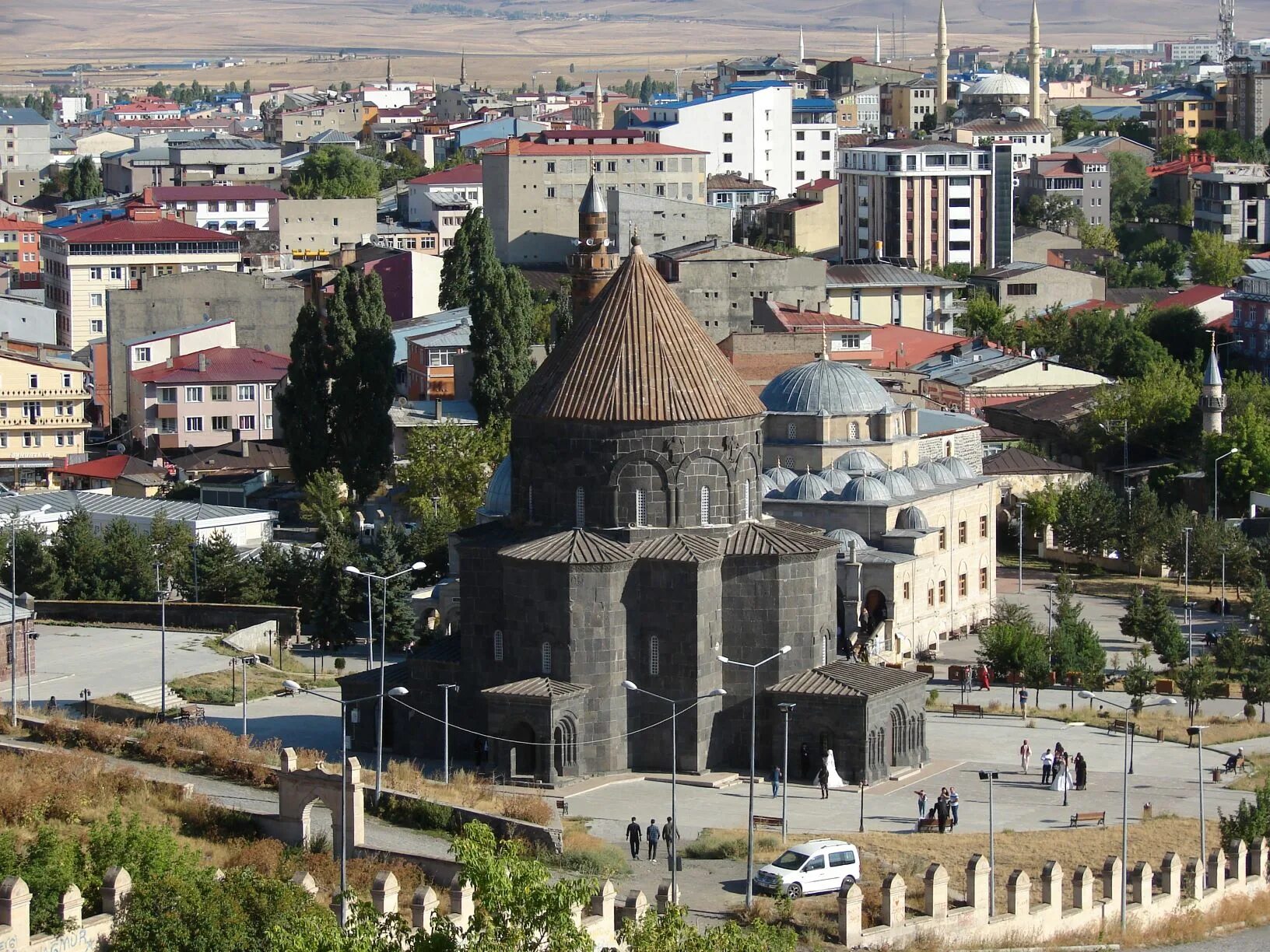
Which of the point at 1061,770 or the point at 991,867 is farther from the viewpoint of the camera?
the point at 1061,770

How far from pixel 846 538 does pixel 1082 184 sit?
101611 millimetres

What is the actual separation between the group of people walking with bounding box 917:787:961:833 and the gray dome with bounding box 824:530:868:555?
1655 centimetres

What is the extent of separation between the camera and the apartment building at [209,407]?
311 ft

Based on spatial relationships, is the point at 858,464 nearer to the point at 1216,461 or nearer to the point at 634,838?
the point at 1216,461

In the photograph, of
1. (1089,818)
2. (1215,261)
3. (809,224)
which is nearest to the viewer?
(1089,818)

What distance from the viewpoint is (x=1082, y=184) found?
16488 cm

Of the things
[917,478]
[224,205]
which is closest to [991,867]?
[917,478]

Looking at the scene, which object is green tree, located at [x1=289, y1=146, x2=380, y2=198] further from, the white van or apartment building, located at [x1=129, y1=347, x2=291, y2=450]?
the white van

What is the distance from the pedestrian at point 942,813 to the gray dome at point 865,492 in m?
20.0

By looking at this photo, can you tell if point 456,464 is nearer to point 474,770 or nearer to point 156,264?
point 474,770

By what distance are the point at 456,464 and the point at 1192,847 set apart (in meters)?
30.7

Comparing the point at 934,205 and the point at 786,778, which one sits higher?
the point at 934,205

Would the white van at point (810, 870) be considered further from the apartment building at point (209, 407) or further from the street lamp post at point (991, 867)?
the apartment building at point (209, 407)

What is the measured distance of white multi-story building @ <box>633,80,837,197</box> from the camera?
167125mm
